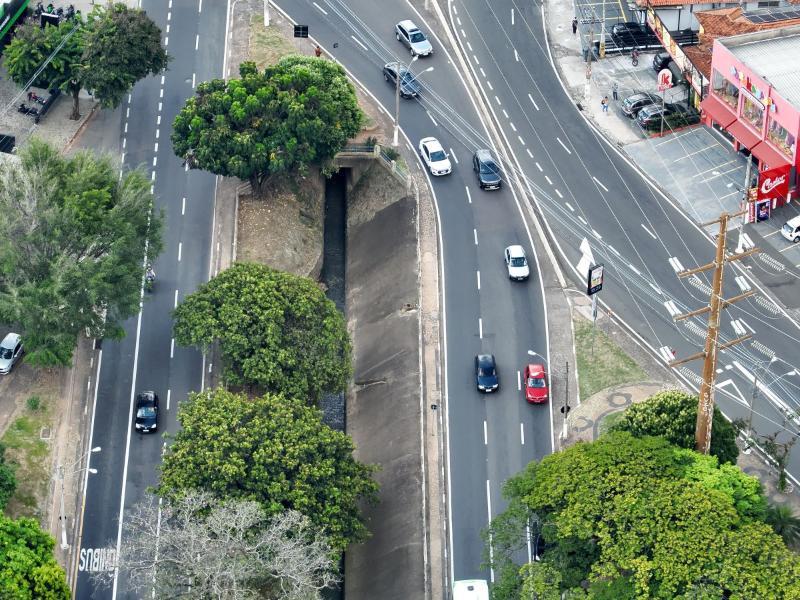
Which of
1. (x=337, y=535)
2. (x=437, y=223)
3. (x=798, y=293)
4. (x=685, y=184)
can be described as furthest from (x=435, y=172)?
(x=337, y=535)

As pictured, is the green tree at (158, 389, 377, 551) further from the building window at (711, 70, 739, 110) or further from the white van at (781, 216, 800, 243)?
the building window at (711, 70, 739, 110)

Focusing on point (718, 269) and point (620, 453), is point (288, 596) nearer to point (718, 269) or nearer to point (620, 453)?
point (620, 453)

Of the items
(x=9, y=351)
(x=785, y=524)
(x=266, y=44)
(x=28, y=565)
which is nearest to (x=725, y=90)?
(x=266, y=44)

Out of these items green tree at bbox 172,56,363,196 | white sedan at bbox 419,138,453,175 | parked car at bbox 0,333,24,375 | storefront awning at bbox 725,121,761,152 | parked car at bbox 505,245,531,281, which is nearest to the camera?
parked car at bbox 0,333,24,375

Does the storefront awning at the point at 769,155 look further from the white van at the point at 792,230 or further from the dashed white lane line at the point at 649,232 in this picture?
the dashed white lane line at the point at 649,232

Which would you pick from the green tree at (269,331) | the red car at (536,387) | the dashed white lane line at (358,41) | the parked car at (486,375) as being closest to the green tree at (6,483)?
the green tree at (269,331)

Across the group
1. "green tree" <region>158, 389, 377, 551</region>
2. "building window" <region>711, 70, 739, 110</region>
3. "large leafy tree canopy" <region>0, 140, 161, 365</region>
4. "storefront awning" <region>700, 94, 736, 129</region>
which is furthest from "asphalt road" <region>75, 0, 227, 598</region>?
"building window" <region>711, 70, 739, 110</region>

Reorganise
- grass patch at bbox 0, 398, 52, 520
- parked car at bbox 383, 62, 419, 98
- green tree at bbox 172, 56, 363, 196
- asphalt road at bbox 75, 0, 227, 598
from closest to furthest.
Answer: grass patch at bbox 0, 398, 52, 520, asphalt road at bbox 75, 0, 227, 598, green tree at bbox 172, 56, 363, 196, parked car at bbox 383, 62, 419, 98

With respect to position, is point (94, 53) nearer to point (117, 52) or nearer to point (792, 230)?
point (117, 52)
